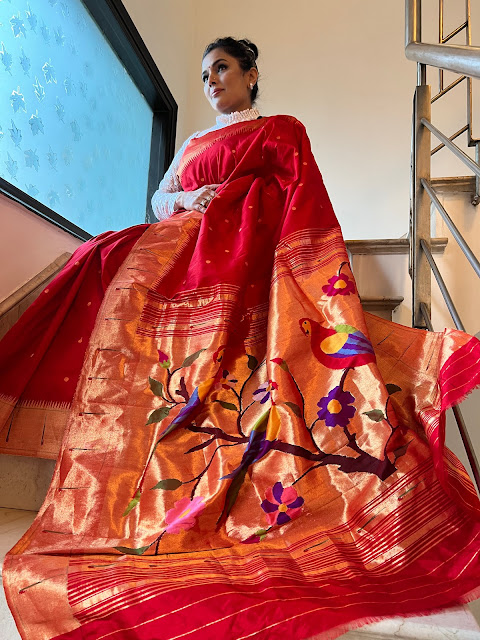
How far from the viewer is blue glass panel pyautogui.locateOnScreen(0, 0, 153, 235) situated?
5.59ft

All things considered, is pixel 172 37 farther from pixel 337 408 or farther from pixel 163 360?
pixel 337 408

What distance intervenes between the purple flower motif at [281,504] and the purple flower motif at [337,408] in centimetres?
15

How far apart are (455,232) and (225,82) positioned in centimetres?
112

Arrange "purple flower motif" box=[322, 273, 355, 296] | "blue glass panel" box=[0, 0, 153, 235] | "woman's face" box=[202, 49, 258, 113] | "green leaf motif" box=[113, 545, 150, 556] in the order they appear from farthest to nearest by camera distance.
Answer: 1. "woman's face" box=[202, 49, 258, 113]
2. "blue glass panel" box=[0, 0, 153, 235]
3. "purple flower motif" box=[322, 273, 355, 296]
4. "green leaf motif" box=[113, 545, 150, 556]

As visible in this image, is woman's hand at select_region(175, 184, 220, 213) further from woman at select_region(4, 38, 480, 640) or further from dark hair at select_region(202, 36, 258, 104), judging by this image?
dark hair at select_region(202, 36, 258, 104)

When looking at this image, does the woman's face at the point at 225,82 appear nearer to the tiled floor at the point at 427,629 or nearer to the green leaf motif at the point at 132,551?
the green leaf motif at the point at 132,551

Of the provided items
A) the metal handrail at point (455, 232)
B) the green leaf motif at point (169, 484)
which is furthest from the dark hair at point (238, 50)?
the green leaf motif at point (169, 484)

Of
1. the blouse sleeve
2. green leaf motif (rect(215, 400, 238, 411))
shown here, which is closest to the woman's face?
the blouse sleeve

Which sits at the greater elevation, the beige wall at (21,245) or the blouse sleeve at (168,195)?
the blouse sleeve at (168,195)

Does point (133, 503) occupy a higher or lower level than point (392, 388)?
lower

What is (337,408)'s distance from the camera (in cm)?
92

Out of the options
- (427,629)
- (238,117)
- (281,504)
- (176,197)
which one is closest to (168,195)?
(176,197)

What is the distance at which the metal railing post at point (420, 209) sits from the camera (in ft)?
4.91

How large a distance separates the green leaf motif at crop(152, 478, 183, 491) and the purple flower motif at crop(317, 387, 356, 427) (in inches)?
10.9
